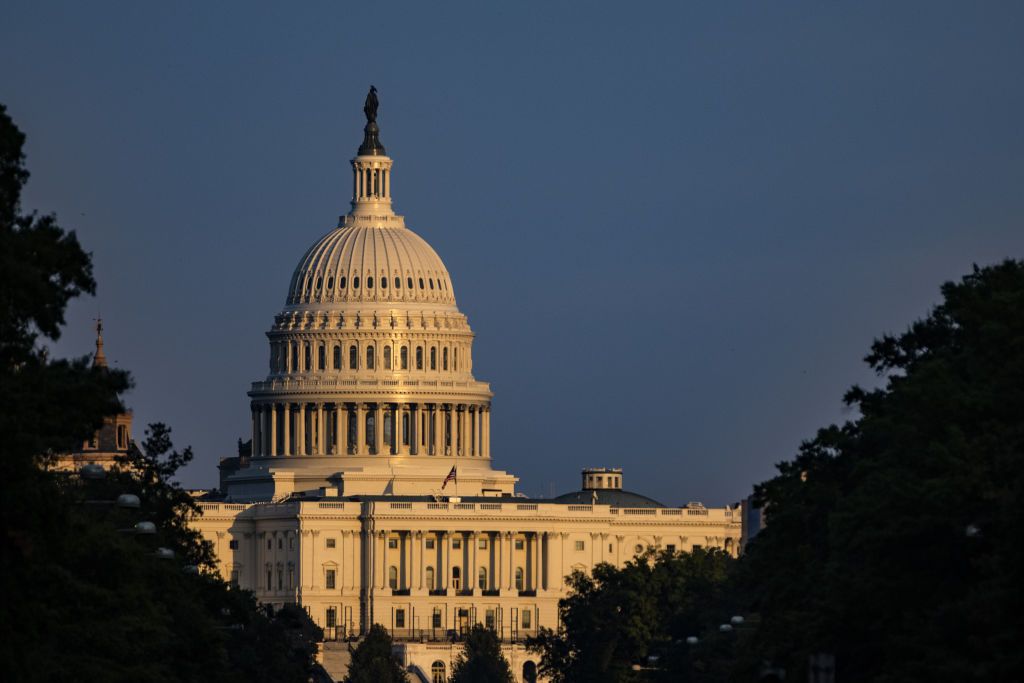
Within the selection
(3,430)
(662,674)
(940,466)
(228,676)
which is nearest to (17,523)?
(3,430)

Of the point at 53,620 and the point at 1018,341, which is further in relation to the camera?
the point at 1018,341

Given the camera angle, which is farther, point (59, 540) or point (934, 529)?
point (934, 529)

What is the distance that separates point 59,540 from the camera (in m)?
86.2

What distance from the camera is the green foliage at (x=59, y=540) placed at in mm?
82812

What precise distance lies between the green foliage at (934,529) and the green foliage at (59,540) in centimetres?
1668

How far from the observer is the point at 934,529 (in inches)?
3991

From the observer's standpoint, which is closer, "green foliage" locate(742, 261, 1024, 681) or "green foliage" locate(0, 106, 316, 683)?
A: "green foliage" locate(0, 106, 316, 683)

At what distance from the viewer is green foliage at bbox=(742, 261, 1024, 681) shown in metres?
94.2

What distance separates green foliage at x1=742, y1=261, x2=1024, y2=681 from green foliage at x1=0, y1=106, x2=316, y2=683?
16677 millimetres

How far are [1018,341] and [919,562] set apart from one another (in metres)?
5.75

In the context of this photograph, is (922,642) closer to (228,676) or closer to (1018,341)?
(1018,341)

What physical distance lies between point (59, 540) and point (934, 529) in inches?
952

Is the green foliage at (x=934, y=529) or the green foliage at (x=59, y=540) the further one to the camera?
the green foliage at (x=934, y=529)

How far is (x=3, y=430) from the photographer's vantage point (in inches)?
3221
